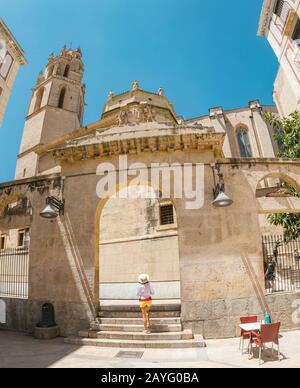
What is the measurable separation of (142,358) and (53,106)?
31.3m

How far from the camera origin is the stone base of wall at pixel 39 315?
743 cm

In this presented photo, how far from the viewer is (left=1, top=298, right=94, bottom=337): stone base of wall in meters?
7.43

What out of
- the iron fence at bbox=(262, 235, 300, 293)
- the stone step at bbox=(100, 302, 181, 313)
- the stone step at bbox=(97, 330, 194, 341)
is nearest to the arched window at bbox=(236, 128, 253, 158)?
the iron fence at bbox=(262, 235, 300, 293)

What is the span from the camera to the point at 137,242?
13969mm

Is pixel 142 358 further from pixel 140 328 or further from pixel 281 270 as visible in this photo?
pixel 281 270

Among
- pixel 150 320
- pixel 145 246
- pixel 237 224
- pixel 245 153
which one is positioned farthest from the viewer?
pixel 245 153

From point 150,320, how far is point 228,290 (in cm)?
240

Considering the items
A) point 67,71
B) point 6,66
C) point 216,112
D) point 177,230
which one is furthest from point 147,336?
point 67,71

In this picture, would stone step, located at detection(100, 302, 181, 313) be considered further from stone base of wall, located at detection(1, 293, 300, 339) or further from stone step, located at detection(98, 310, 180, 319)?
stone base of wall, located at detection(1, 293, 300, 339)

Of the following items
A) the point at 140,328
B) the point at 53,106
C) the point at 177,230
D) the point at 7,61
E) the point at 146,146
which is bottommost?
the point at 140,328

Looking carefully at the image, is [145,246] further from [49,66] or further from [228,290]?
Result: [49,66]

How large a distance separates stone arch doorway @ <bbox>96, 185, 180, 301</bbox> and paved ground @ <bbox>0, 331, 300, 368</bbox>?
570cm

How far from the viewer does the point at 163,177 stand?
8117 millimetres
